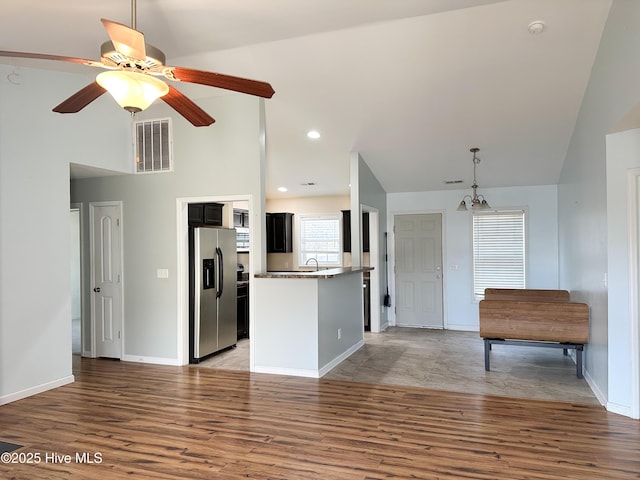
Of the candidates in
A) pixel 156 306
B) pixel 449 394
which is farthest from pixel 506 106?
pixel 156 306

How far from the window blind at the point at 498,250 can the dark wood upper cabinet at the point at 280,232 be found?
3.33 meters

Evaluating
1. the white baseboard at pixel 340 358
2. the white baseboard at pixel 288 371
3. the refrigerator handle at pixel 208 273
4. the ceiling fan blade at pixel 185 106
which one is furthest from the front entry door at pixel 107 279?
the ceiling fan blade at pixel 185 106

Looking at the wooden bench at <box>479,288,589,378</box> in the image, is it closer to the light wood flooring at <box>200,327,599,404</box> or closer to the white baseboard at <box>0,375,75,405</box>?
the light wood flooring at <box>200,327,599,404</box>

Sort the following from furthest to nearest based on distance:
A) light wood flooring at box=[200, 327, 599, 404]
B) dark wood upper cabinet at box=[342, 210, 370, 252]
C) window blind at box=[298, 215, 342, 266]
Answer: window blind at box=[298, 215, 342, 266]
dark wood upper cabinet at box=[342, 210, 370, 252]
light wood flooring at box=[200, 327, 599, 404]

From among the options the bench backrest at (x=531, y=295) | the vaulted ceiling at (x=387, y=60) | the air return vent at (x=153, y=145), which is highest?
the vaulted ceiling at (x=387, y=60)

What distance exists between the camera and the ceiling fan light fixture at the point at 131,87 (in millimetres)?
2316

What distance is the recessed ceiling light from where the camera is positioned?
3580 millimetres

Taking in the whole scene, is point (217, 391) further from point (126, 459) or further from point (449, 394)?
point (449, 394)

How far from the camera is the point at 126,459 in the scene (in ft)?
9.50

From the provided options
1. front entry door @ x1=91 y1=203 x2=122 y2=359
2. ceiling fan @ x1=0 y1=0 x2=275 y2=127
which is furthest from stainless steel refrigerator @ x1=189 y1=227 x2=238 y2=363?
ceiling fan @ x1=0 y1=0 x2=275 y2=127

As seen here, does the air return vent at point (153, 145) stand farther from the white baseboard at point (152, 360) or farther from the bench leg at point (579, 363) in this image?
the bench leg at point (579, 363)

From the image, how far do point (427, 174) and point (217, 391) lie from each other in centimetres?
440

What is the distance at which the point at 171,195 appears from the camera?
527 cm

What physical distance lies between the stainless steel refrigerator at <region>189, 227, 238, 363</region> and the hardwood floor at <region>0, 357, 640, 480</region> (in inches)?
38.0
